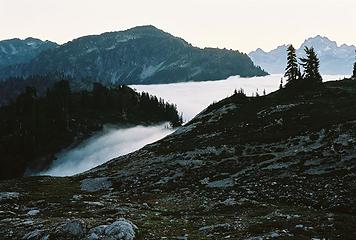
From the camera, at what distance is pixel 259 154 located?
55.6 meters

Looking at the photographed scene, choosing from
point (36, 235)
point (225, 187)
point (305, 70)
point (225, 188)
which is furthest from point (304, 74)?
point (36, 235)

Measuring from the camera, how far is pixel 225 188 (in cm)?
4384

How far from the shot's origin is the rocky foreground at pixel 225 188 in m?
26.6

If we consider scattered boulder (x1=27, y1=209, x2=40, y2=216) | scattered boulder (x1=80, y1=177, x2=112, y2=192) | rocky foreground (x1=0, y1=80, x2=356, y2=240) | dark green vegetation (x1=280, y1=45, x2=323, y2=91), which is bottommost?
scattered boulder (x1=80, y1=177, x2=112, y2=192)

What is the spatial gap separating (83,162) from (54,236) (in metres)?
135

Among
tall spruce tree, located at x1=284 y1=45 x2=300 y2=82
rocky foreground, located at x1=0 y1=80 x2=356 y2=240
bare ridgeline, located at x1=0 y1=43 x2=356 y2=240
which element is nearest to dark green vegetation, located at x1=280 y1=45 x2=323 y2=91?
tall spruce tree, located at x1=284 y1=45 x2=300 y2=82

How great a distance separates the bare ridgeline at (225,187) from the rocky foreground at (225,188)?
4.3 inches

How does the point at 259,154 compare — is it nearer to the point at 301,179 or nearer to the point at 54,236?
the point at 301,179

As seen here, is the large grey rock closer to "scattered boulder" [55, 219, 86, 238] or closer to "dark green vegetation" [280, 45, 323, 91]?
"scattered boulder" [55, 219, 86, 238]

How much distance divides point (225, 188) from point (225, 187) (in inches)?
17.4

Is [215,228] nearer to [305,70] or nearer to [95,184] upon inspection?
[95,184]

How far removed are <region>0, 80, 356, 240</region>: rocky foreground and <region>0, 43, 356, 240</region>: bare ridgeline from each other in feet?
0.36

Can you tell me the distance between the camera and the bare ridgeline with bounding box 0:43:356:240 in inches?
1046

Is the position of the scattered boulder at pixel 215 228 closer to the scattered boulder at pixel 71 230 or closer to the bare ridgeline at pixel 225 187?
the bare ridgeline at pixel 225 187
